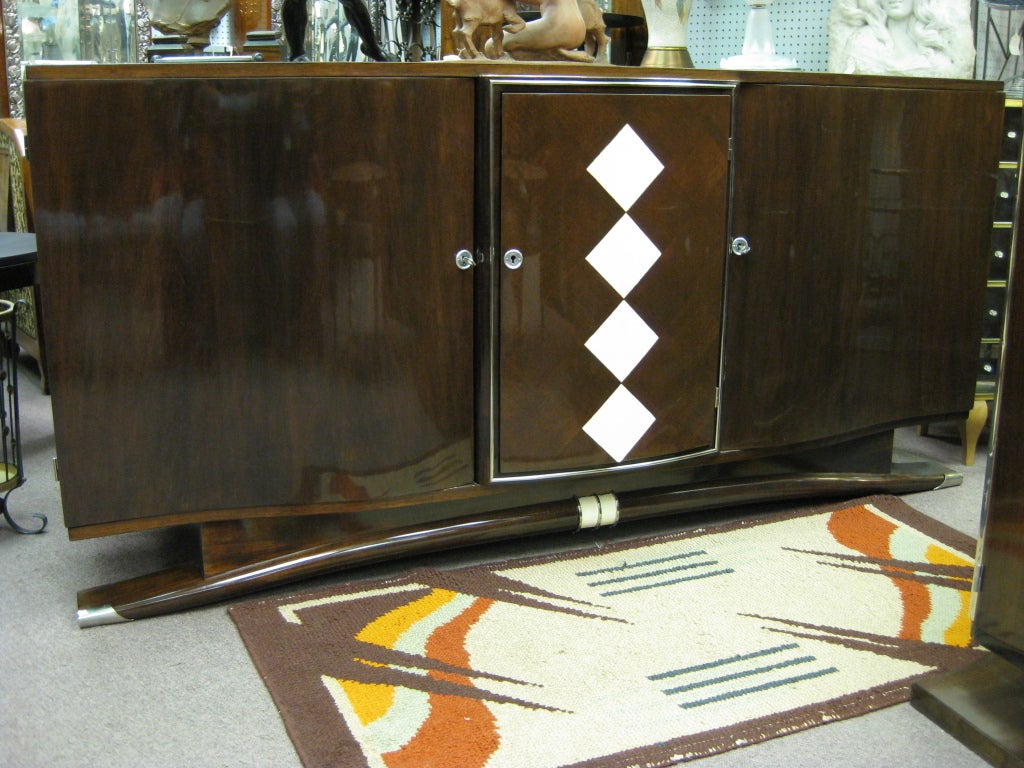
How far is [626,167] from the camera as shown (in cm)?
187

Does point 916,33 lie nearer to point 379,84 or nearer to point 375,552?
point 379,84

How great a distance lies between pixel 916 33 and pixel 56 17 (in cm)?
295

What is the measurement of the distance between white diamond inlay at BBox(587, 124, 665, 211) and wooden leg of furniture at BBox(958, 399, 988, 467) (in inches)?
46.1

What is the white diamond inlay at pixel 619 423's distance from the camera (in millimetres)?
1967

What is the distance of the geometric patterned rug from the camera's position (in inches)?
57.7

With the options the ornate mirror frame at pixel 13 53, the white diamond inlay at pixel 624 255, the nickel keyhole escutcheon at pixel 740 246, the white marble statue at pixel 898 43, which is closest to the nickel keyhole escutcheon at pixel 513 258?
the white diamond inlay at pixel 624 255

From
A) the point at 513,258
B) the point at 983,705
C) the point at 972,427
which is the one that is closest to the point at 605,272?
the point at 513,258

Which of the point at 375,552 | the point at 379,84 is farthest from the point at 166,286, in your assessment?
the point at 375,552

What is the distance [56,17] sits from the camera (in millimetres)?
3852

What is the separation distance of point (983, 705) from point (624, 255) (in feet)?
3.02

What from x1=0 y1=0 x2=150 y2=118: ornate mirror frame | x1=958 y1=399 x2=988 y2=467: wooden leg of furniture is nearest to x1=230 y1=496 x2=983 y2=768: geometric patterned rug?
x1=958 y1=399 x2=988 y2=467: wooden leg of furniture

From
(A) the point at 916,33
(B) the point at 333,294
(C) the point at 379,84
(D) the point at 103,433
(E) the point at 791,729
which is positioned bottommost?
(E) the point at 791,729

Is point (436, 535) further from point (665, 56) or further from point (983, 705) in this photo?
point (665, 56)

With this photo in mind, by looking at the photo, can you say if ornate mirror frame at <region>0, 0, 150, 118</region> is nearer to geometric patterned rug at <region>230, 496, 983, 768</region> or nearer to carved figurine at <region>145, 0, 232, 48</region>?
carved figurine at <region>145, 0, 232, 48</region>
